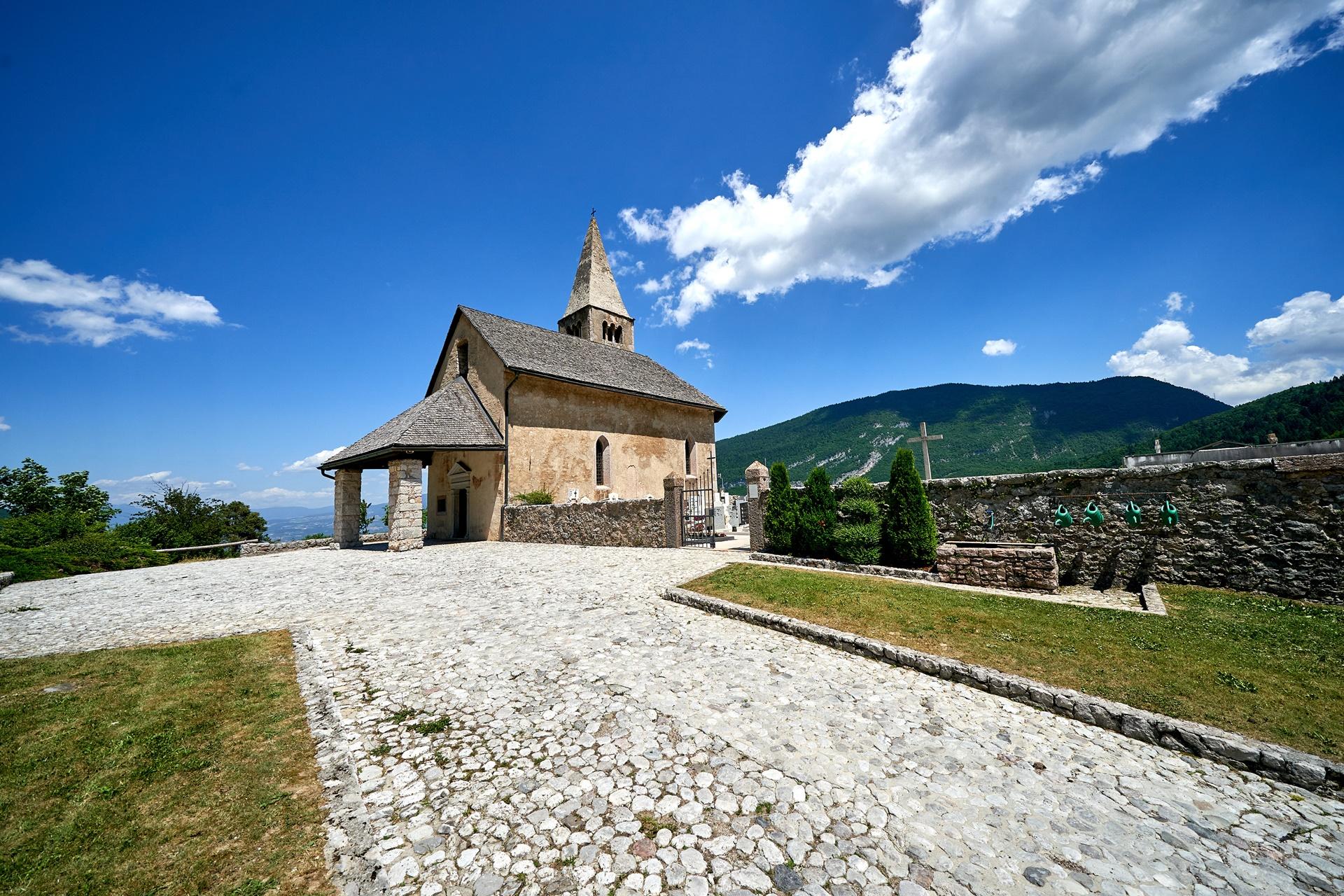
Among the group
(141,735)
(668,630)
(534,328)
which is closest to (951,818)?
(668,630)

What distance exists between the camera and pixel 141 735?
13.9ft

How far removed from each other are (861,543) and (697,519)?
8483 millimetres

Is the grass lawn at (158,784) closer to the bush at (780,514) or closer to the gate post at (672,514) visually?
the bush at (780,514)

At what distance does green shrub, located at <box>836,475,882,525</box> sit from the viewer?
12.4 meters

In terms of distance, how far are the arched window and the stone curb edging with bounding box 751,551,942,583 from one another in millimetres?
12259

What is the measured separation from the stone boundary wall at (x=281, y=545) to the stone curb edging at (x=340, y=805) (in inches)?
717

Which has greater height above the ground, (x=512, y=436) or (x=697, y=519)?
(x=512, y=436)

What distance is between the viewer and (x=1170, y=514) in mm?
9180

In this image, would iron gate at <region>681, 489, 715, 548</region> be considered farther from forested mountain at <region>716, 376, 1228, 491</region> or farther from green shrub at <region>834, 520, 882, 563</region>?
forested mountain at <region>716, 376, 1228, 491</region>

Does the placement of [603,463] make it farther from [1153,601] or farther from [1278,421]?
[1278,421]

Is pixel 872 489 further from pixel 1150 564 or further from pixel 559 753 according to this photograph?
pixel 559 753

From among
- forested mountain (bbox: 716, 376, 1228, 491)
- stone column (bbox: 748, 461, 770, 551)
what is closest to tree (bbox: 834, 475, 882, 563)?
stone column (bbox: 748, 461, 770, 551)

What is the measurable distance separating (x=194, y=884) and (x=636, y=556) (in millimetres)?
11704

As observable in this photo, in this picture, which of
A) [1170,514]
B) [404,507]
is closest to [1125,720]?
[1170,514]
